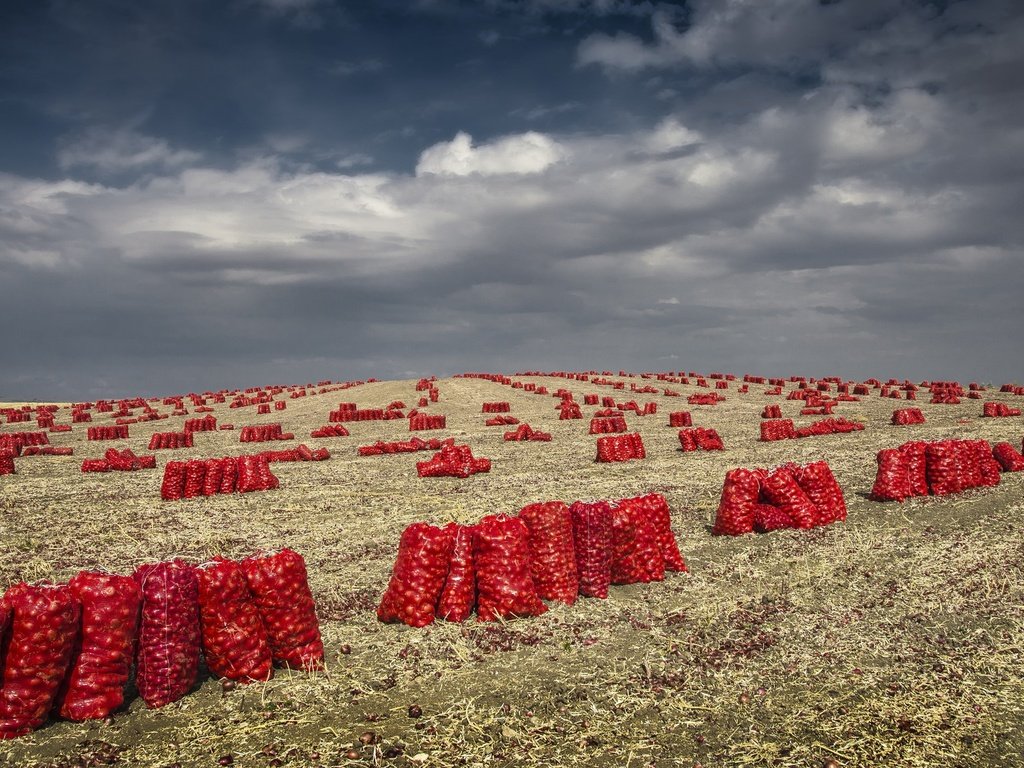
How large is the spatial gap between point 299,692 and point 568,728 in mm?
2625

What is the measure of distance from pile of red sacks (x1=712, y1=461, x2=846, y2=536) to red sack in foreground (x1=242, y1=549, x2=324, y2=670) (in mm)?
7615

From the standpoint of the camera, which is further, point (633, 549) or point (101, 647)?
point (633, 549)

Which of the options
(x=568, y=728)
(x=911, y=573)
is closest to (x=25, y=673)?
(x=568, y=728)

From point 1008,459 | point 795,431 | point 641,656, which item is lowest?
point 641,656

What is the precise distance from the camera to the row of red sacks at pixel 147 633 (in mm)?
6082

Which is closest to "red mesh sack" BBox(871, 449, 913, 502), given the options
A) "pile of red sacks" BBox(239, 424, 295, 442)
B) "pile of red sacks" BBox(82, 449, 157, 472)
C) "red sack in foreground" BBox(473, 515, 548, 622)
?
"red sack in foreground" BBox(473, 515, 548, 622)

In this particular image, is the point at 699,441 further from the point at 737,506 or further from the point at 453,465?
the point at 737,506

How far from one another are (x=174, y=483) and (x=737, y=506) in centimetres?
1336

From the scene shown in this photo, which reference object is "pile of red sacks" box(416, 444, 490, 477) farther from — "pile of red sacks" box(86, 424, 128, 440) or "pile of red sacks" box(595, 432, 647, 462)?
"pile of red sacks" box(86, 424, 128, 440)

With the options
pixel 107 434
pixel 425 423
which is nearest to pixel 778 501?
pixel 425 423

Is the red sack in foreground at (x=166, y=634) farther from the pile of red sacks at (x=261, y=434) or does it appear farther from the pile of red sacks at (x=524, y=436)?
the pile of red sacks at (x=261, y=434)

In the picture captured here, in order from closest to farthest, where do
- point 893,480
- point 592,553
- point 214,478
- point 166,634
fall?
point 166,634 < point 592,553 < point 893,480 < point 214,478

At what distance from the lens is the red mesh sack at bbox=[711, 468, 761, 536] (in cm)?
1210

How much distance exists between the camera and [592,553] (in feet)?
30.4
